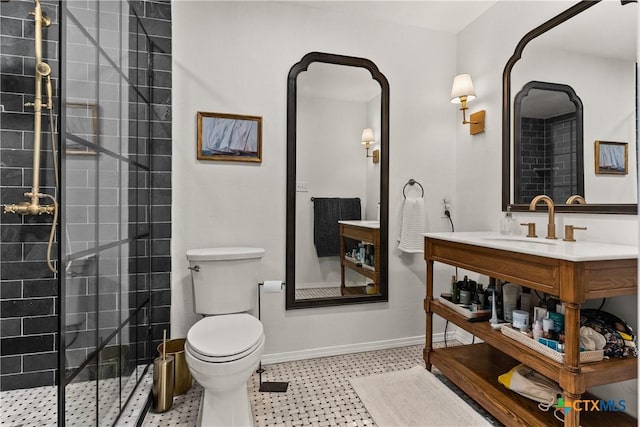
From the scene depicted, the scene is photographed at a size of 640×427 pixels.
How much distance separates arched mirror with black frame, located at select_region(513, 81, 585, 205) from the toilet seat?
5.83 ft

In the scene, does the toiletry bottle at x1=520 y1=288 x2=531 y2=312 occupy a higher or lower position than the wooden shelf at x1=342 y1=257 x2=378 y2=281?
lower

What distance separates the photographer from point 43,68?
6.00 feet

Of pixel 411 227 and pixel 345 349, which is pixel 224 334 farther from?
pixel 411 227

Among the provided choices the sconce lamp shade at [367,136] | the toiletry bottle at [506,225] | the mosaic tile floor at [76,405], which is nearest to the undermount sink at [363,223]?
the sconce lamp shade at [367,136]

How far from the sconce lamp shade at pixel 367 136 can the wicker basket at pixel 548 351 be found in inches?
60.1

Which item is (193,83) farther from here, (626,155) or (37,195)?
(626,155)

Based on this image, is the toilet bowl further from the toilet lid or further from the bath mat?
the bath mat

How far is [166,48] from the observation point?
2238mm

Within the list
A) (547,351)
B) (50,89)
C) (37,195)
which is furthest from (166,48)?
(547,351)

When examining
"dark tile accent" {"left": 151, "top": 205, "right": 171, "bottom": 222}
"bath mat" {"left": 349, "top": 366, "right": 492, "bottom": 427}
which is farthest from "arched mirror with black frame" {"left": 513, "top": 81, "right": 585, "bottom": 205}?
"dark tile accent" {"left": 151, "top": 205, "right": 171, "bottom": 222}

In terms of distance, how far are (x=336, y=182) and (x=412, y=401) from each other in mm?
1436

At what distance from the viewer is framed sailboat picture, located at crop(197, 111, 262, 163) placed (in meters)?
2.29

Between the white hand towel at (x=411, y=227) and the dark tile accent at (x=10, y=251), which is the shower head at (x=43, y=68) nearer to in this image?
the dark tile accent at (x=10, y=251)

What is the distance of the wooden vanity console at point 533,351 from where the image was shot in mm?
1335
